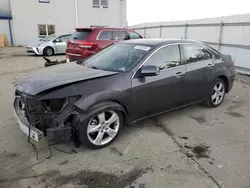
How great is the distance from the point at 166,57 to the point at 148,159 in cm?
182

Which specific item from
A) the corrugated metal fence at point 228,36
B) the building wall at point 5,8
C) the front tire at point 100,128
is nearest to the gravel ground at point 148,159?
the front tire at point 100,128

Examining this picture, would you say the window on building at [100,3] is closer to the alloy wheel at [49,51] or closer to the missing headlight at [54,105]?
the alloy wheel at [49,51]

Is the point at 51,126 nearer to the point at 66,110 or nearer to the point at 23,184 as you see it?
the point at 66,110

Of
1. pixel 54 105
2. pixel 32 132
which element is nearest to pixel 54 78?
pixel 54 105

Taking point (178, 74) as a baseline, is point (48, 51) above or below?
below

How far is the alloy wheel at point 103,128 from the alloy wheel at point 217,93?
8.51 feet

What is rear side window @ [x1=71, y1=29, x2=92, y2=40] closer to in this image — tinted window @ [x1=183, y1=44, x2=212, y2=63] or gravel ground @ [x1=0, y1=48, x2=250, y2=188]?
gravel ground @ [x1=0, y1=48, x2=250, y2=188]

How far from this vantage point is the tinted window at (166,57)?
386cm

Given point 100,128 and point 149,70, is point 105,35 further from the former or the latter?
point 100,128

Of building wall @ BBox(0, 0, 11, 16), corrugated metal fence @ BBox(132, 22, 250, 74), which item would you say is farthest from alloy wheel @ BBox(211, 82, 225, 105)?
building wall @ BBox(0, 0, 11, 16)

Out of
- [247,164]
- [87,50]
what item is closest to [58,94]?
[247,164]

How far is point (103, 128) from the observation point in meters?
3.32

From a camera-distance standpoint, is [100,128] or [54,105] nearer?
[54,105]

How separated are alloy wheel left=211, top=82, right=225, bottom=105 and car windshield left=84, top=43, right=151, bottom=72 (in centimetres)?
203
